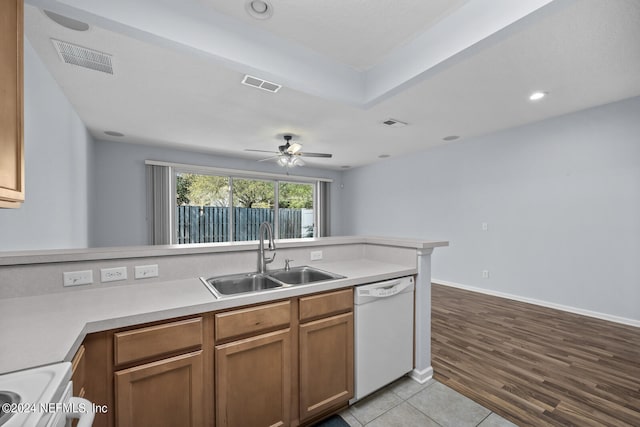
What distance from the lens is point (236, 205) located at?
19.4 ft

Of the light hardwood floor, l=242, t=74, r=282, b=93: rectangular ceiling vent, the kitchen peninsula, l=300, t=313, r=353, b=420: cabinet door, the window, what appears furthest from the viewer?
the window

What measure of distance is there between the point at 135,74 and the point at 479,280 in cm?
532

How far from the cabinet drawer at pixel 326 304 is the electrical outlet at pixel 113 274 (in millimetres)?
1051

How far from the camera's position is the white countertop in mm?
876

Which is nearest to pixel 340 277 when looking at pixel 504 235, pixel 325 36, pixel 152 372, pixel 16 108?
pixel 152 372

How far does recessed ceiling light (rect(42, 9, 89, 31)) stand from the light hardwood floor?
142 inches

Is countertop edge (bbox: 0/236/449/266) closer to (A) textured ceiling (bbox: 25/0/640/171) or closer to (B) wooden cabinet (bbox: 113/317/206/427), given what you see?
(B) wooden cabinet (bbox: 113/317/206/427)

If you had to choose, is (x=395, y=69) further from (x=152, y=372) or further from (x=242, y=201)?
(x=242, y=201)

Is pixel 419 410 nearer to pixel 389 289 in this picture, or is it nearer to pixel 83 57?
pixel 389 289

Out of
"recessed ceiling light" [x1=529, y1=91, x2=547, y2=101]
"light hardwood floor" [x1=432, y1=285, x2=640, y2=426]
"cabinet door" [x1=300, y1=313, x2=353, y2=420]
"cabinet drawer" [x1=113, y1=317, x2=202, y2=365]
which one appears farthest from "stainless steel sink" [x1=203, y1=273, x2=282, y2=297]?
"recessed ceiling light" [x1=529, y1=91, x2=547, y2=101]

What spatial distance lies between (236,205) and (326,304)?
4728 millimetres

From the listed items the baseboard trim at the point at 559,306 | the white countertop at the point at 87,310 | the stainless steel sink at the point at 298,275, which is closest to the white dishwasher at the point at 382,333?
the white countertop at the point at 87,310

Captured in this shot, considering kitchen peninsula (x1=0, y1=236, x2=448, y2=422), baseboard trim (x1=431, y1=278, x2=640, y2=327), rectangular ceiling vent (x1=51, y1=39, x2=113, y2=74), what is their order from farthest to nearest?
baseboard trim (x1=431, y1=278, x2=640, y2=327), rectangular ceiling vent (x1=51, y1=39, x2=113, y2=74), kitchen peninsula (x1=0, y1=236, x2=448, y2=422)

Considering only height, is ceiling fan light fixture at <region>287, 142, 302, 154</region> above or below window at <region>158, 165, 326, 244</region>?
above
